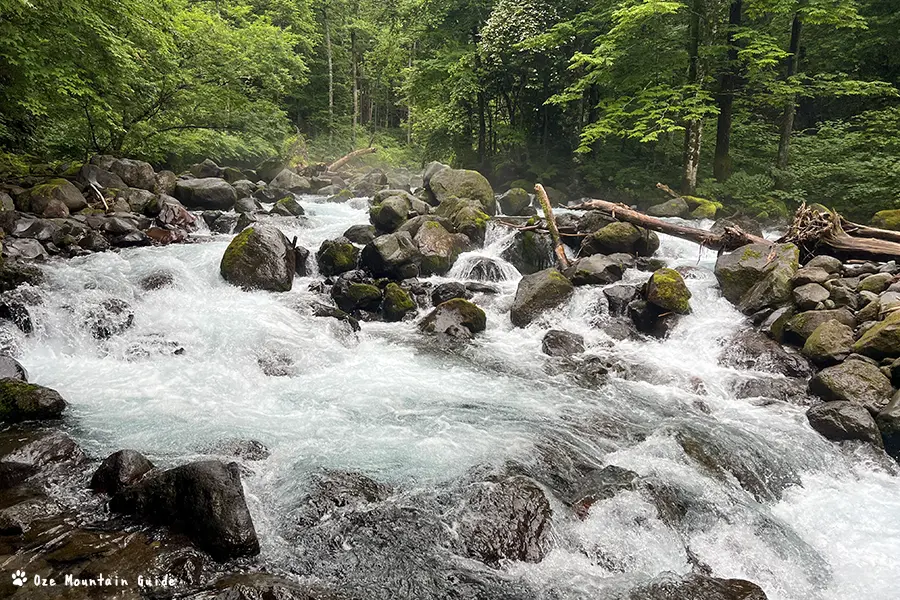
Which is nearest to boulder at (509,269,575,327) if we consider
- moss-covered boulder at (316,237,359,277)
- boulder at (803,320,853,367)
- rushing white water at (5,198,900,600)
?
rushing white water at (5,198,900,600)

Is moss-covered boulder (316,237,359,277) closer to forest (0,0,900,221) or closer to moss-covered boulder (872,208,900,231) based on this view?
forest (0,0,900,221)

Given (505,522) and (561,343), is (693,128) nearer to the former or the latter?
(561,343)

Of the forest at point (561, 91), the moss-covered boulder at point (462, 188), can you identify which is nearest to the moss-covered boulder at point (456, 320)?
the moss-covered boulder at point (462, 188)

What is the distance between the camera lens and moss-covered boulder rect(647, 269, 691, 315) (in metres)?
10.1

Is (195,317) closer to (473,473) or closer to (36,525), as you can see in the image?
(36,525)

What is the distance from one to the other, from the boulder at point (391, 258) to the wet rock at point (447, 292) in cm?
106

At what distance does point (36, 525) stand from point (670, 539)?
5595 mm

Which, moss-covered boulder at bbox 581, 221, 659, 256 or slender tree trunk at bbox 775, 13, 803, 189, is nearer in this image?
moss-covered boulder at bbox 581, 221, 659, 256

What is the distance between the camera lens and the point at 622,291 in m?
10.8

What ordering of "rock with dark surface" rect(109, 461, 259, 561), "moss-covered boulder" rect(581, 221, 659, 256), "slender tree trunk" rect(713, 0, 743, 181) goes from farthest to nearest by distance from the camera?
"slender tree trunk" rect(713, 0, 743, 181), "moss-covered boulder" rect(581, 221, 659, 256), "rock with dark surface" rect(109, 461, 259, 561)

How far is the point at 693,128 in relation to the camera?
691 inches

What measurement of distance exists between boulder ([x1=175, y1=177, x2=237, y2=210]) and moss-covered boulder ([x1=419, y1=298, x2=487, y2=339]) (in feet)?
33.8

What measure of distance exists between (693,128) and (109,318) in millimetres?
18168

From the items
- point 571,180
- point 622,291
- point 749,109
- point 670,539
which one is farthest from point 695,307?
point 749,109
